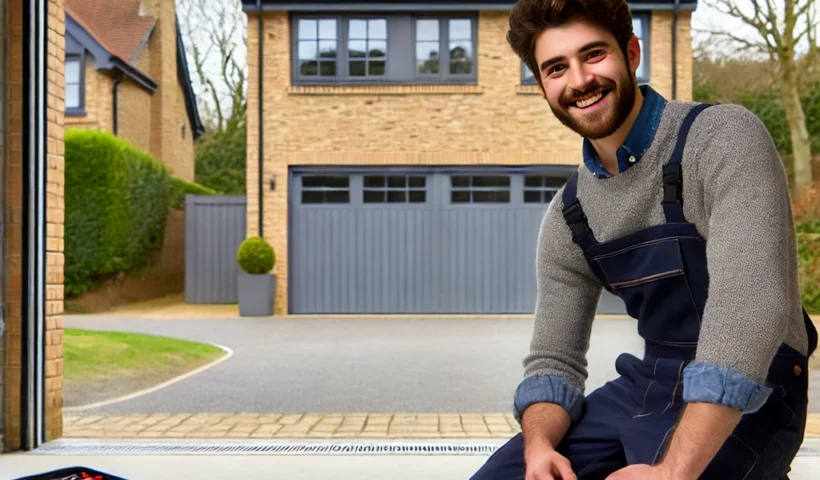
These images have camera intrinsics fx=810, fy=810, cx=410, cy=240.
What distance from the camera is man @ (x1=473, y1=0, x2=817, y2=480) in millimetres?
1039

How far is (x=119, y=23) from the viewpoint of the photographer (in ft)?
45.8

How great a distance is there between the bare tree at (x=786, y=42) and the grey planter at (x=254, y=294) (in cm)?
556

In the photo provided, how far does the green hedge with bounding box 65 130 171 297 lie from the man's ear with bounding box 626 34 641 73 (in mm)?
8978

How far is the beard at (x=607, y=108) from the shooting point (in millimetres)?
1249

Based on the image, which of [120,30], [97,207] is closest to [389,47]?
[97,207]

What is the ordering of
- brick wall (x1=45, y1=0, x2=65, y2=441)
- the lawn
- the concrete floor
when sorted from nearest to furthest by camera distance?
1. the concrete floor
2. brick wall (x1=45, y1=0, x2=65, y2=441)
3. the lawn

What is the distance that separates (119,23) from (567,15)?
46.4 ft

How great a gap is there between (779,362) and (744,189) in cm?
26

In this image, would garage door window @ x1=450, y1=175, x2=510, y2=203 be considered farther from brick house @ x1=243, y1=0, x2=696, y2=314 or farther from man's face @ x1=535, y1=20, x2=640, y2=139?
man's face @ x1=535, y1=20, x2=640, y2=139

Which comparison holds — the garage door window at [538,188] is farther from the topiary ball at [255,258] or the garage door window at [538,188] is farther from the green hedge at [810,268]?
the topiary ball at [255,258]

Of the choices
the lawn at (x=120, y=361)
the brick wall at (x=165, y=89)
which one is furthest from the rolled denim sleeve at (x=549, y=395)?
the brick wall at (x=165, y=89)

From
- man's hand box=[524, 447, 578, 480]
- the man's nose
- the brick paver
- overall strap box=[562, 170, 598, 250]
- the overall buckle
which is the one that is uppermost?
the man's nose

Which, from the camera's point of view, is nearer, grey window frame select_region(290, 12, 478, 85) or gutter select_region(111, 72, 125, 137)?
grey window frame select_region(290, 12, 478, 85)

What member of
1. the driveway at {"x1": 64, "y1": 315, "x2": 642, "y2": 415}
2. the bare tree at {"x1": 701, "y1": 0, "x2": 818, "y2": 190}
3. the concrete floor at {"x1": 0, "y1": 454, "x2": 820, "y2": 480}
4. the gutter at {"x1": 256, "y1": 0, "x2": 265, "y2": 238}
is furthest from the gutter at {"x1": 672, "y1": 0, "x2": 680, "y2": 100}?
the concrete floor at {"x1": 0, "y1": 454, "x2": 820, "y2": 480}
